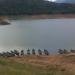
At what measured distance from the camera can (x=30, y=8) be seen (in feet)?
299

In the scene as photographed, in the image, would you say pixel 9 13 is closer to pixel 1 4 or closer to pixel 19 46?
pixel 1 4

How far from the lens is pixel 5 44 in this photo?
33062mm

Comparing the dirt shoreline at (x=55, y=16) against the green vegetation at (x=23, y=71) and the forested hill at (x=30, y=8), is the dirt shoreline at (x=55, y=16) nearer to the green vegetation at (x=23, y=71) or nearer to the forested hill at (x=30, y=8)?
the forested hill at (x=30, y=8)

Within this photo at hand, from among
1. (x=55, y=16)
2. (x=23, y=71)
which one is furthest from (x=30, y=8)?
→ (x=23, y=71)

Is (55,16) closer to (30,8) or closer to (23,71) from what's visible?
(30,8)

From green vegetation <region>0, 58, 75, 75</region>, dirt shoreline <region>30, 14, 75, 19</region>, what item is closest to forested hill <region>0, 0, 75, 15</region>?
dirt shoreline <region>30, 14, 75, 19</region>

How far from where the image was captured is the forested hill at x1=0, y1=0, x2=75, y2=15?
3401 inches

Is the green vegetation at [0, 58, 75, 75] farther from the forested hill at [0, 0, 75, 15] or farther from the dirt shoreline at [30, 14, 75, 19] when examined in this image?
the forested hill at [0, 0, 75, 15]

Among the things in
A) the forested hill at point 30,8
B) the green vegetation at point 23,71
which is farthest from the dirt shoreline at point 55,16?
the green vegetation at point 23,71

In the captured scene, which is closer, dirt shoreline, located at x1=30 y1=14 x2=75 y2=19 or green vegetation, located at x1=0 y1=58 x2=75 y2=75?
green vegetation, located at x1=0 y1=58 x2=75 y2=75

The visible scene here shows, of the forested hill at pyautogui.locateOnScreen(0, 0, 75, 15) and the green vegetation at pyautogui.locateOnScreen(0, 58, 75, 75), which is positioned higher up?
the green vegetation at pyautogui.locateOnScreen(0, 58, 75, 75)

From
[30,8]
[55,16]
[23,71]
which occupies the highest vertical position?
[23,71]

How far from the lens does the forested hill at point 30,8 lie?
283ft

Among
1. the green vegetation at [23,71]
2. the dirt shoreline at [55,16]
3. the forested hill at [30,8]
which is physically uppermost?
the green vegetation at [23,71]
